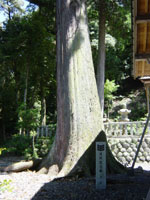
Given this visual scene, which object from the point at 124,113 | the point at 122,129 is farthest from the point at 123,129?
the point at 124,113

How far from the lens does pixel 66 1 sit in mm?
6695

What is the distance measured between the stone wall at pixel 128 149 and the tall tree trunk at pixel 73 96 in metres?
4.52

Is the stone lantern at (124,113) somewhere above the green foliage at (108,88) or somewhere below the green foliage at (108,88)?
below

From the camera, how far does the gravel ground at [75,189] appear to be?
3.97m

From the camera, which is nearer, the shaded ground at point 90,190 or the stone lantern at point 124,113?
the shaded ground at point 90,190

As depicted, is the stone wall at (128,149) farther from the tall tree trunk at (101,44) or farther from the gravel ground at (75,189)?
the gravel ground at (75,189)

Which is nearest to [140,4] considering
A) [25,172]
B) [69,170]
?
[69,170]

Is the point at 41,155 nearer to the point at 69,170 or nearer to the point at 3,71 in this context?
the point at 69,170

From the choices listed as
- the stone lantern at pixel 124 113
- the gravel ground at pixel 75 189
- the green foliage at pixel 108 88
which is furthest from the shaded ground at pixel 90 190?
the green foliage at pixel 108 88

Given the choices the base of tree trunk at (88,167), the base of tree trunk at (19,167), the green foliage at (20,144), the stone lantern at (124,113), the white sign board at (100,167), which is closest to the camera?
the white sign board at (100,167)

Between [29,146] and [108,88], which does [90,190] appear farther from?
[108,88]

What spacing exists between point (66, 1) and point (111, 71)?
12.9 metres

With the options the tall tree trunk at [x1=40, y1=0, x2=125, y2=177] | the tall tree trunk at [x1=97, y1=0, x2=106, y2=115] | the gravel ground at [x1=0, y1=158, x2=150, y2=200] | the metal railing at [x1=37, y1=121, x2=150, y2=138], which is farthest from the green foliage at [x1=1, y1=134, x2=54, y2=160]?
the gravel ground at [x1=0, y1=158, x2=150, y2=200]

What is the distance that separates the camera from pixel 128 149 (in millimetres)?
10312
